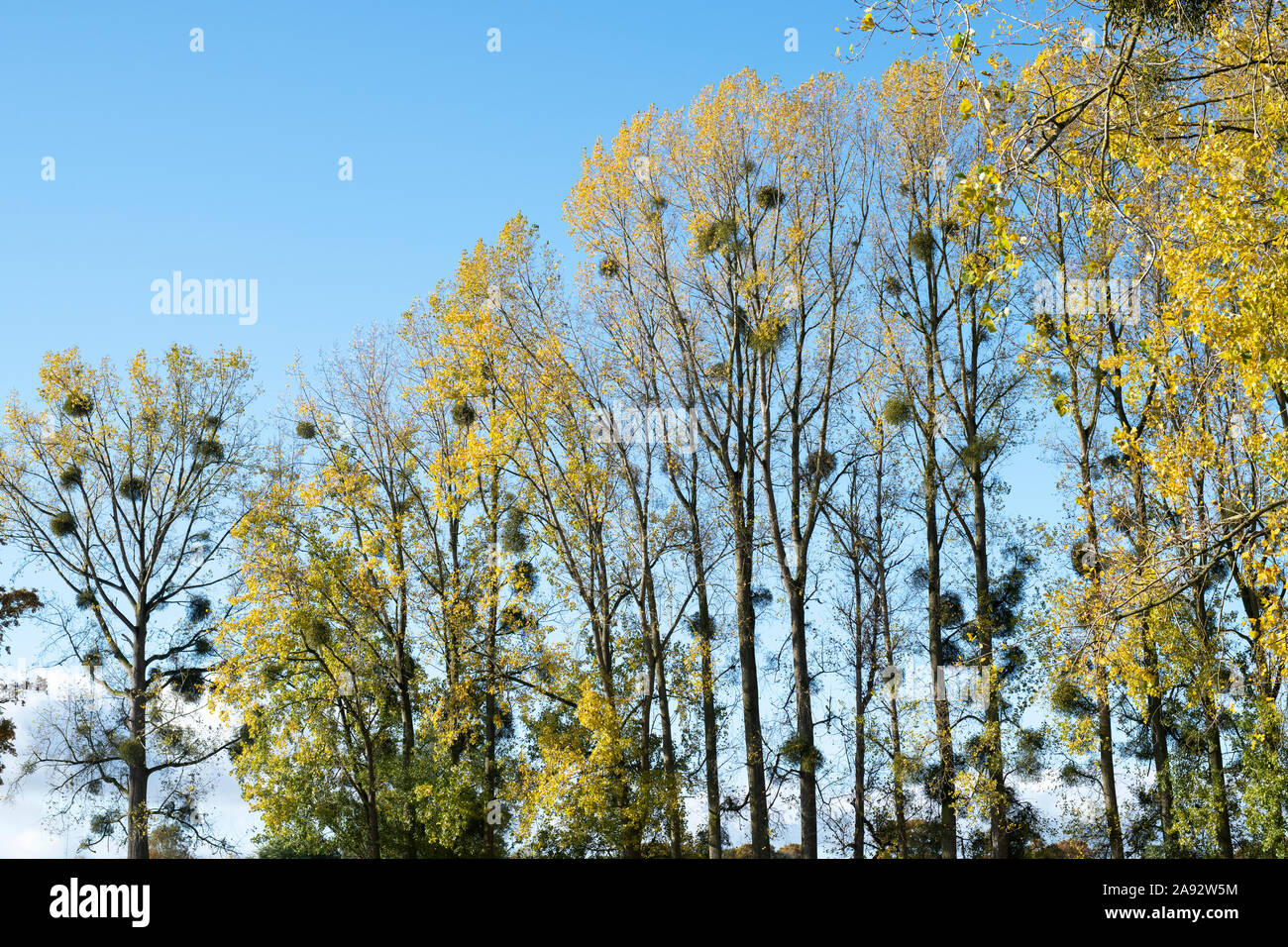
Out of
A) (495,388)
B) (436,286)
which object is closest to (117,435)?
(436,286)

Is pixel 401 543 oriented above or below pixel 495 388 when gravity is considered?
below

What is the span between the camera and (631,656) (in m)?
19.6

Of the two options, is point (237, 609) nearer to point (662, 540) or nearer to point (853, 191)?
point (662, 540)

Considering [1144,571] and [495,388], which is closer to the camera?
[1144,571]

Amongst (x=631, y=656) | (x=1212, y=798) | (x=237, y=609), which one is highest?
(x=237, y=609)

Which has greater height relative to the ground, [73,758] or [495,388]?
[495,388]

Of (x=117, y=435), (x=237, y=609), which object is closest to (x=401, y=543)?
(x=237, y=609)

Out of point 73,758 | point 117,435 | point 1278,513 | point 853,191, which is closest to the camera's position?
point 1278,513

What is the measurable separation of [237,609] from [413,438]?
Result: 585 cm

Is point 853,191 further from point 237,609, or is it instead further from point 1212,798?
point 237,609

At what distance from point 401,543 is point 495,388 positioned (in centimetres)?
424

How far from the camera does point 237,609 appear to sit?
23.8 metres
